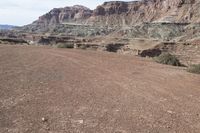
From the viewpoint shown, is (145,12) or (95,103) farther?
(145,12)

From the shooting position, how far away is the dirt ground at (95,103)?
24.5 ft

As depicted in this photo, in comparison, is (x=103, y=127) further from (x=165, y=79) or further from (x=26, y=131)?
(x=165, y=79)

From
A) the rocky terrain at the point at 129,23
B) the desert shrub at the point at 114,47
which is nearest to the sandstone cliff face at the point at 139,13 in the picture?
the rocky terrain at the point at 129,23

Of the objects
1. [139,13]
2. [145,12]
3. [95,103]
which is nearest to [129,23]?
[139,13]

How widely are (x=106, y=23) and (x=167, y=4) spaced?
2754 cm

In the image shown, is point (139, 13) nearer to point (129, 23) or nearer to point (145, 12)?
point (145, 12)

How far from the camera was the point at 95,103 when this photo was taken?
949cm

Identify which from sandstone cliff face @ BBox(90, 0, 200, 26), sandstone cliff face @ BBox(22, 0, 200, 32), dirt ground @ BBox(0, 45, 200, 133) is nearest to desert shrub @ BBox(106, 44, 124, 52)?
dirt ground @ BBox(0, 45, 200, 133)

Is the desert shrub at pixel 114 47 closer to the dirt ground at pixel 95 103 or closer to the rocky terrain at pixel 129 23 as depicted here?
the rocky terrain at pixel 129 23

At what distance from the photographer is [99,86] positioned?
12.2 metres

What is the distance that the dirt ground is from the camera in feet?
24.5

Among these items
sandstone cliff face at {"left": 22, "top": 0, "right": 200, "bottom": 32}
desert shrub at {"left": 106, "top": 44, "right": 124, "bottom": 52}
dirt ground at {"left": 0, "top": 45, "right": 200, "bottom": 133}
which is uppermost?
sandstone cliff face at {"left": 22, "top": 0, "right": 200, "bottom": 32}

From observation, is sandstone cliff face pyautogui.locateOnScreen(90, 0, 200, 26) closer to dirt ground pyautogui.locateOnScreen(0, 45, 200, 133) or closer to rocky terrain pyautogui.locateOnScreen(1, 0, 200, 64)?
rocky terrain pyautogui.locateOnScreen(1, 0, 200, 64)

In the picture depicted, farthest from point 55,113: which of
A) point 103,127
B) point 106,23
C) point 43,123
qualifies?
point 106,23
